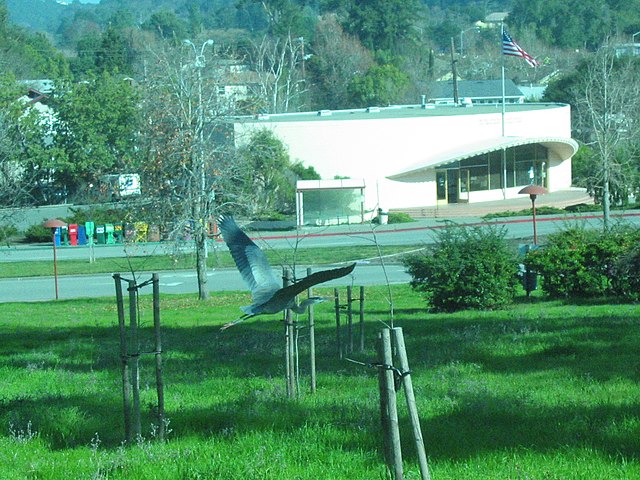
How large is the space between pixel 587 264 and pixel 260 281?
13.3 m

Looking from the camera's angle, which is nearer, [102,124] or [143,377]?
[143,377]

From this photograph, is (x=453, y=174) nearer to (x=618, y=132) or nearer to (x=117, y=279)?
(x=618, y=132)

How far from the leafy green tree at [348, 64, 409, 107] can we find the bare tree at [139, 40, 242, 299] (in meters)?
61.7

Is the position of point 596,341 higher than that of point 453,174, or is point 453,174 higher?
point 453,174

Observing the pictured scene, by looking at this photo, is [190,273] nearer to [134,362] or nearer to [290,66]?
[134,362]

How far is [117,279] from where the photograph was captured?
650 cm

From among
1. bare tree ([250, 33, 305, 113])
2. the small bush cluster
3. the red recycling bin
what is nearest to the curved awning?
the red recycling bin

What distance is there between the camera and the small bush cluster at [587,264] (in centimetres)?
1733

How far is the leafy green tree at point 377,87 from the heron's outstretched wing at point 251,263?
78.9m

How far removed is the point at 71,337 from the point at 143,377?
497cm

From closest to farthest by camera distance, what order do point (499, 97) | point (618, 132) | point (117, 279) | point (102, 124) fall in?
point (117, 279) → point (618, 132) → point (102, 124) → point (499, 97)

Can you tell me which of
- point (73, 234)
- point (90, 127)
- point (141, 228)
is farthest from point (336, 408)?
point (90, 127)

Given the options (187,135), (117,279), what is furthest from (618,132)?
(117,279)

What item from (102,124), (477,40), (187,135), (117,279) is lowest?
(117,279)
